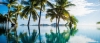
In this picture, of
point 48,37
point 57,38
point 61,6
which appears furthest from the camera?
point 61,6

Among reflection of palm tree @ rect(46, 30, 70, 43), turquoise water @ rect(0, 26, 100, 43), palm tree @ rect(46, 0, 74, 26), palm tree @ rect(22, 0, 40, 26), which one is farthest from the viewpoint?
palm tree @ rect(22, 0, 40, 26)

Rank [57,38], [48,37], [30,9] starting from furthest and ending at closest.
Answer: [30,9], [48,37], [57,38]

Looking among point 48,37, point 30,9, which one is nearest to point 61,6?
point 30,9

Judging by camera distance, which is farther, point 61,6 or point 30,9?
point 30,9

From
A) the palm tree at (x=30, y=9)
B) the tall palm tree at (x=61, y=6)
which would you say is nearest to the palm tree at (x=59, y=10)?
the tall palm tree at (x=61, y=6)

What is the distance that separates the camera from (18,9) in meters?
28.5

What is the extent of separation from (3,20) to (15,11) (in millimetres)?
3398

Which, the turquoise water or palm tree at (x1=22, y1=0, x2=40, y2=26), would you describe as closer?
the turquoise water

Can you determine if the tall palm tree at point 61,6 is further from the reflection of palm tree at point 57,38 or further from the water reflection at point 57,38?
the reflection of palm tree at point 57,38

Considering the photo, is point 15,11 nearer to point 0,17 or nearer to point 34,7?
point 0,17

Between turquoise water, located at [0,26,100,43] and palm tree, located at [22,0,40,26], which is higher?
palm tree, located at [22,0,40,26]

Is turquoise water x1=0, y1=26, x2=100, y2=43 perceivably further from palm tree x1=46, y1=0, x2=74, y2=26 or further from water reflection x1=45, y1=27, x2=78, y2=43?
palm tree x1=46, y1=0, x2=74, y2=26

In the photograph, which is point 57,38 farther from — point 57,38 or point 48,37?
point 48,37

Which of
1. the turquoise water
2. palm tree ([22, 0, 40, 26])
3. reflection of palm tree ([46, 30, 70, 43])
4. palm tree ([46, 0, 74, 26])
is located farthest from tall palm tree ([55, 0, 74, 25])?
reflection of palm tree ([46, 30, 70, 43])
